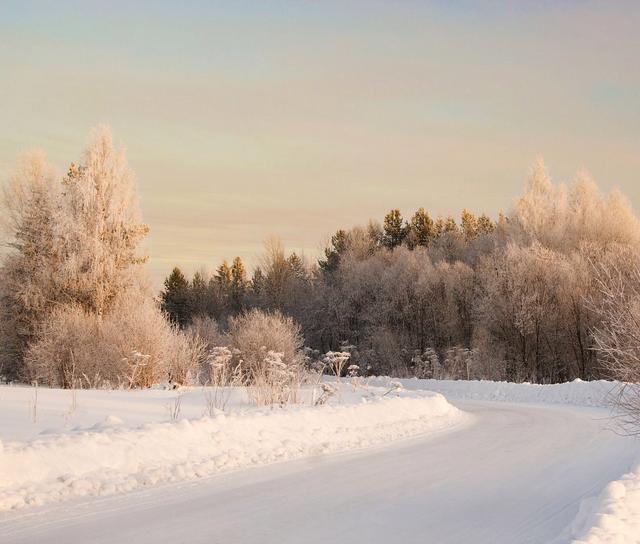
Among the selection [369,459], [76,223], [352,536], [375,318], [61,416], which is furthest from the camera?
[375,318]

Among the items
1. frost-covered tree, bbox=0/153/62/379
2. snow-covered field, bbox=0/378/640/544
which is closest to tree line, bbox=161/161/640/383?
snow-covered field, bbox=0/378/640/544

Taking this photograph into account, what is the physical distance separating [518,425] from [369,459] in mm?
7103

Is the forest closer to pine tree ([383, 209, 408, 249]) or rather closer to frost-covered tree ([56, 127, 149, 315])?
frost-covered tree ([56, 127, 149, 315])

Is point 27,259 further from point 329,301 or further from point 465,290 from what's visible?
point 329,301

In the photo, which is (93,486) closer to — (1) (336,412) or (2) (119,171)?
(1) (336,412)

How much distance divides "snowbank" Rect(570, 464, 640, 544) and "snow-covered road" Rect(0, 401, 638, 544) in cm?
39

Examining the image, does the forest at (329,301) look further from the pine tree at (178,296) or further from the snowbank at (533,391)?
the pine tree at (178,296)

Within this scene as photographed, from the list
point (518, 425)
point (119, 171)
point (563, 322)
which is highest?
point (119, 171)

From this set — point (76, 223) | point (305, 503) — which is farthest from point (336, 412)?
point (76, 223)

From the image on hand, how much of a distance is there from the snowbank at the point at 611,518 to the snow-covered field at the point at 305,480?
0.8 inches

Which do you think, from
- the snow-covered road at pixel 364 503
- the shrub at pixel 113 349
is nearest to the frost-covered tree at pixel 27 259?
the shrub at pixel 113 349

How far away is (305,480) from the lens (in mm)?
9492

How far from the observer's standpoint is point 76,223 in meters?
35.1

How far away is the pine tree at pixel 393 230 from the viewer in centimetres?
8259
